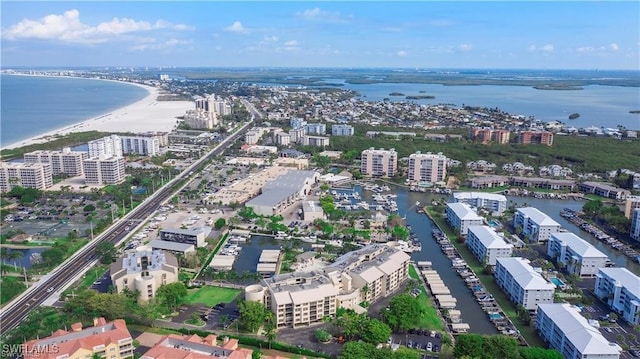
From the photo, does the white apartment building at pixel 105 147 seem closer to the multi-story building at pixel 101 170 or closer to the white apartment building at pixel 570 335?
the multi-story building at pixel 101 170

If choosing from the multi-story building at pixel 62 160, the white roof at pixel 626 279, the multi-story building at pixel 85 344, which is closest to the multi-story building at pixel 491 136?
the white roof at pixel 626 279

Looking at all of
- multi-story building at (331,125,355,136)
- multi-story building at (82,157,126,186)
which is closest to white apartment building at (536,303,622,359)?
multi-story building at (82,157,126,186)

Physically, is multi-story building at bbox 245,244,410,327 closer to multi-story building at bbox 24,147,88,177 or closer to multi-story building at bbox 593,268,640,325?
multi-story building at bbox 593,268,640,325

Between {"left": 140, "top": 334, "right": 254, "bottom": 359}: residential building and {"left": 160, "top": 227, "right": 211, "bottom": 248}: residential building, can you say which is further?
{"left": 160, "top": 227, "right": 211, "bottom": 248}: residential building

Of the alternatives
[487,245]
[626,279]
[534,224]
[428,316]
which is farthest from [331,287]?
[534,224]

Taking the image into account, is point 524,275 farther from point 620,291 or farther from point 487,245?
point 487,245

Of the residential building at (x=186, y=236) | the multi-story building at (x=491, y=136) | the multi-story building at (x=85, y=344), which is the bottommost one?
the residential building at (x=186, y=236)

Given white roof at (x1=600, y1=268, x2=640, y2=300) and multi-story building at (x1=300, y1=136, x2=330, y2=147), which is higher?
multi-story building at (x1=300, y1=136, x2=330, y2=147)

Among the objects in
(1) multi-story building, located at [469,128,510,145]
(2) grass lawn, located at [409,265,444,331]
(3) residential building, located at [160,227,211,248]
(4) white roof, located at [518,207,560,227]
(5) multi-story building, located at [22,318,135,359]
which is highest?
(1) multi-story building, located at [469,128,510,145]
